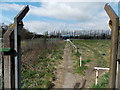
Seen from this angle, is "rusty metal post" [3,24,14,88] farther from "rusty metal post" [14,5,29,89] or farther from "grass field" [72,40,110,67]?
"grass field" [72,40,110,67]

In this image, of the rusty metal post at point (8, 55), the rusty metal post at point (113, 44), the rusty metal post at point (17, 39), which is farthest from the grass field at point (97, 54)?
the rusty metal post at point (8, 55)

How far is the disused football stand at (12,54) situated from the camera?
182 centimetres

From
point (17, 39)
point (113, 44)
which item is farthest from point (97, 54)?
point (17, 39)

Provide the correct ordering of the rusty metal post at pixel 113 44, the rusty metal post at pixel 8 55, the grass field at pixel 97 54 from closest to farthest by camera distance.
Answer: the rusty metal post at pixel 113 44 → the rusty metal post at pixel 8 55 → the grass field at pixel 97 54

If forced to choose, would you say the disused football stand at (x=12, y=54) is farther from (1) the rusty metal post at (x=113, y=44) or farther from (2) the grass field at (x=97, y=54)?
(2) the grass field at (x=97, y=54)

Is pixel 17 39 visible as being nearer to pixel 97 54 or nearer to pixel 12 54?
pixel 12 54

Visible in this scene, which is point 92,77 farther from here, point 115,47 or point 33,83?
point 115,47

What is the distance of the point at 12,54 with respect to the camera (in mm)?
1877

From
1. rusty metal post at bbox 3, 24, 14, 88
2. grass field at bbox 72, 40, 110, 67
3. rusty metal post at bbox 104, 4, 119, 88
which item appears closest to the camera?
rusty metal post at bbox 104, 4, 119, 88

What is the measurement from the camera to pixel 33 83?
A: 15.1ft

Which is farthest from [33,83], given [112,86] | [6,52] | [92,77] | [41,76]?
[112,86]

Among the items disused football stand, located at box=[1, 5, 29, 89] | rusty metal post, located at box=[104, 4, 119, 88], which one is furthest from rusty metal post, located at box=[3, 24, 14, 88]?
rusty metal post, located at box=[104, 4, 119, 88]

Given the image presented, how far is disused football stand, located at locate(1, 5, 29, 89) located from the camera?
1.82 meters

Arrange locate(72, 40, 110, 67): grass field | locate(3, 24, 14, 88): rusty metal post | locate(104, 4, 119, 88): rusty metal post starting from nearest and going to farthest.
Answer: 1. locate(104, 4, 119, 88): rusty metal post
2. locate(3, 24, 14, 88): rusty metal post
3. locate(72, 40, 110, 67): grass field
